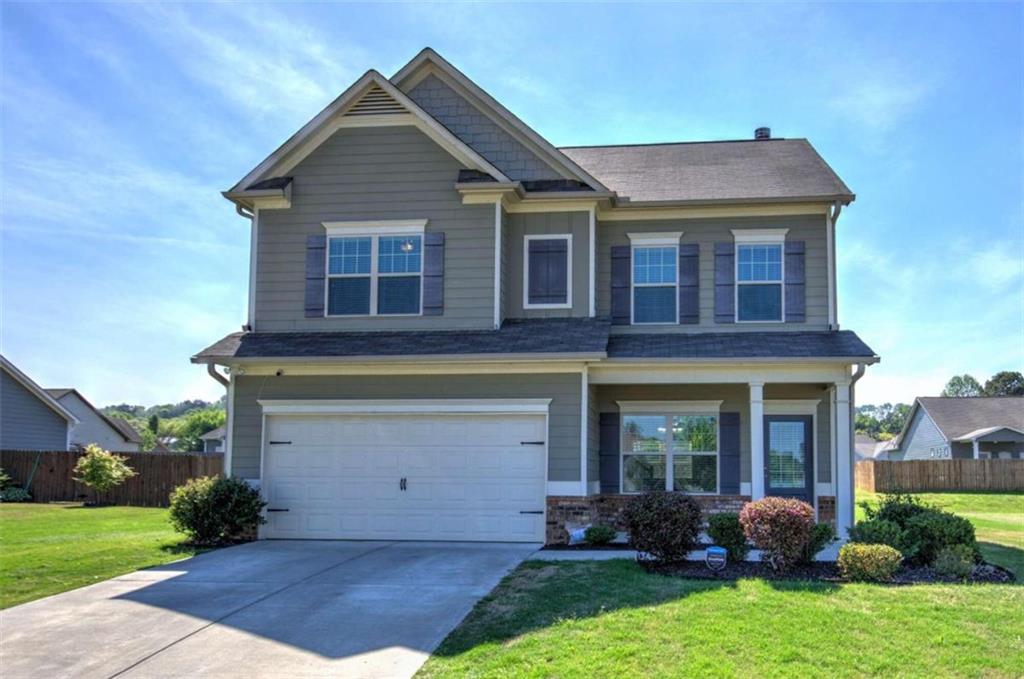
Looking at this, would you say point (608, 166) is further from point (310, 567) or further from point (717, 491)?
point (310, 567)

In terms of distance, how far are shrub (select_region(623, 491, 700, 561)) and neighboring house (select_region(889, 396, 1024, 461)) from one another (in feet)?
122

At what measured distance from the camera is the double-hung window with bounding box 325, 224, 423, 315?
16016 millimetres

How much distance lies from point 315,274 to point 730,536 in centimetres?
845

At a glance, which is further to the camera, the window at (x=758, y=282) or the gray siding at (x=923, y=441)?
the gray siding at (x=923, y=441)

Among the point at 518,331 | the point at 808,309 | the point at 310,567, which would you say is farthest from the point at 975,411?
the point at 310,567

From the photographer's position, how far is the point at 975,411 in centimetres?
4578

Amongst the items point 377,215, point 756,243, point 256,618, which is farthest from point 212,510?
point 756,243

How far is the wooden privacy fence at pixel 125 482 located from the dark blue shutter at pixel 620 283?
15.2 m

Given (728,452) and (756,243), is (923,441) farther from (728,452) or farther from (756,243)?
(756,243)

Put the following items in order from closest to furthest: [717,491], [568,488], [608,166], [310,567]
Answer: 1. [310,567]
2. [568,488]
3. [717,491]
4. [608,166]

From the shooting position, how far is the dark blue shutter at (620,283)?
16.9 meters

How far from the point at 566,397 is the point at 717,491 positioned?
373cm

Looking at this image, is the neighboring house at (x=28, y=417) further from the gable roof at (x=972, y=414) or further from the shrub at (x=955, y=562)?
the gable roof at (x=972, y=414)

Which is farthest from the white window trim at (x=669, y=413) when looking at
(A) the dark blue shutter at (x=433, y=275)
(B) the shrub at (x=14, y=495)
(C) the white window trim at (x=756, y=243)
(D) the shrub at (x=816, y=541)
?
(B) the shrub at (x=14, y=495)
